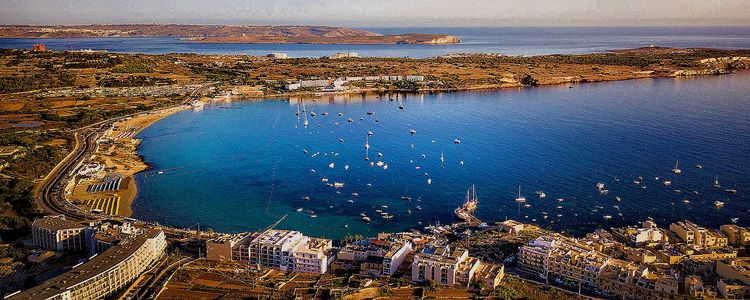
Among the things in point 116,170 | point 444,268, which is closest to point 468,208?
point 444,268

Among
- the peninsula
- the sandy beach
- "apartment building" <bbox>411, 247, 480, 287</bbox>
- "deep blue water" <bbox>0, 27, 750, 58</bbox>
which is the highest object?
the peninsula

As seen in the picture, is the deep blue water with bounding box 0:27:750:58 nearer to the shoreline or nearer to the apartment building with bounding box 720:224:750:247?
the shoreline

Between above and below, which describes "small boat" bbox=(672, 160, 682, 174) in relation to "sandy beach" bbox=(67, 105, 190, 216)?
above

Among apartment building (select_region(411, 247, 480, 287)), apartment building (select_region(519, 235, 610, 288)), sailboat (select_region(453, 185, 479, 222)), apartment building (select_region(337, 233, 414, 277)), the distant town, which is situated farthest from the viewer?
sailboat (select_region(453, 185, 479, 222))

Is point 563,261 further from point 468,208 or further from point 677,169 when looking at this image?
point 677,169

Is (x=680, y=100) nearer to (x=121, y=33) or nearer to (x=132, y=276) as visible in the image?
(x=132, y=276)

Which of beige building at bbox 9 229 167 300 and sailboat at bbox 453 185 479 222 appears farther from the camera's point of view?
sailboat at bbox 453 185 479 222

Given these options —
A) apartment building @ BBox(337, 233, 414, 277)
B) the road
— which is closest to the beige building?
apartment building @ BBox(337, 233, 414, 277)

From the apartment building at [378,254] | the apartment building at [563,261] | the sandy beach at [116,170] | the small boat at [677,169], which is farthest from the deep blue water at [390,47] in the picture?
the apartment building at [563,261]
